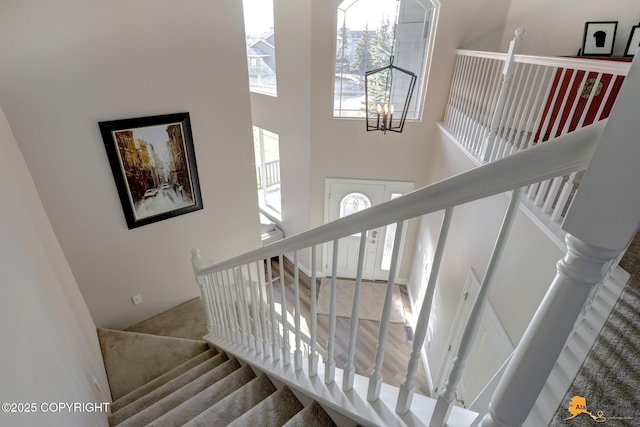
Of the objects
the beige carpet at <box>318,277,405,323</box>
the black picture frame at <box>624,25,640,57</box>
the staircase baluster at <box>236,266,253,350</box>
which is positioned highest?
the black picture frame at <box>624,25,640,57</box>

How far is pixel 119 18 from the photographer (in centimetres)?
239

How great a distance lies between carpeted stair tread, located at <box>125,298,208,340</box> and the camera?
10.9 feet

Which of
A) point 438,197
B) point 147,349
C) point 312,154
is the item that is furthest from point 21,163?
point 312,154

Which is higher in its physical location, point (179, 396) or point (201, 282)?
point (201, 282)

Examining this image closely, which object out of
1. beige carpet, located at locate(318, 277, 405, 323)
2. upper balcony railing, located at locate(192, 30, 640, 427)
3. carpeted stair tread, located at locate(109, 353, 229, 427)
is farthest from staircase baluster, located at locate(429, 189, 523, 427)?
beige carpet, located at locate(318, 277, 405, 323)

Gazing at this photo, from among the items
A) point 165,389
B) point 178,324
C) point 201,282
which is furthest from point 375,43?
point 165,389

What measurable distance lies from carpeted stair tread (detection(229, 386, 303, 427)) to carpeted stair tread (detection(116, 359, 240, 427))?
2.33 feet

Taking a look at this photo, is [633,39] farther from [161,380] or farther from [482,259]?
[161,380]

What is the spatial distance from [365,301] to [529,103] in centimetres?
354

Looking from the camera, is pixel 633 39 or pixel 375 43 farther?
pixel 375 43

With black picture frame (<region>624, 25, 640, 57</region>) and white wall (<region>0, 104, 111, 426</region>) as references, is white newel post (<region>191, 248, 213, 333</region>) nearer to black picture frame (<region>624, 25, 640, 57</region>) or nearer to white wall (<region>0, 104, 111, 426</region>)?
white wall (<region>0, 104, 111, 426</region>)

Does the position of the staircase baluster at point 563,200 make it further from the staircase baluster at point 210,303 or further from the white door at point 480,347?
the staircase baluster at point 210,303

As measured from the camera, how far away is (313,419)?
50.5 inches

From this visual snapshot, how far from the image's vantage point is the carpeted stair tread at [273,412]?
1467 millimetres
